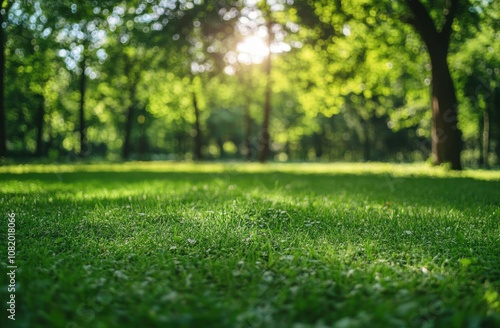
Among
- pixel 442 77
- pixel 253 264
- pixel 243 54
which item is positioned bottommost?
pixel 253 264

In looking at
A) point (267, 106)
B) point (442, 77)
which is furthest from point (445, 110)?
point (267, 106)

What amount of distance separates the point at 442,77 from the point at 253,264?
54.2 ft

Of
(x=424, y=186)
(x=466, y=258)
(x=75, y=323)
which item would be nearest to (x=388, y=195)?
(x=424, y=186)

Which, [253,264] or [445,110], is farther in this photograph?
[445,110]

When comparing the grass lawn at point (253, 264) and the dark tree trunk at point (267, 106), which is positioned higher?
the dark tree trunk at point (267, 106)

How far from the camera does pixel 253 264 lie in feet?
14.6

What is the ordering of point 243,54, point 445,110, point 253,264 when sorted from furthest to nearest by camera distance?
point 243,54 < point 445,110 < point 253,264

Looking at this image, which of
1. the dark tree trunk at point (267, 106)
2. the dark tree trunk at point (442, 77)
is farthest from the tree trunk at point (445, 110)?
the dark tree trunk at point (267, 106)

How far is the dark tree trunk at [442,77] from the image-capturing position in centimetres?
1717

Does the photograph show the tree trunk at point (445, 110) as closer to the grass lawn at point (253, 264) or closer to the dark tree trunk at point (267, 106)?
the grass lawn at point (253, 264)

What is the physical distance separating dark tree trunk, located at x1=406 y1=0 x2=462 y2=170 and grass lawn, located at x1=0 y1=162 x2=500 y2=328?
1073cm

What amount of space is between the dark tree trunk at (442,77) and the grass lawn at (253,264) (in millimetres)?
10732

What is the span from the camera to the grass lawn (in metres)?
3.30

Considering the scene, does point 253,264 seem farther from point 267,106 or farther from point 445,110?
point 267,106
